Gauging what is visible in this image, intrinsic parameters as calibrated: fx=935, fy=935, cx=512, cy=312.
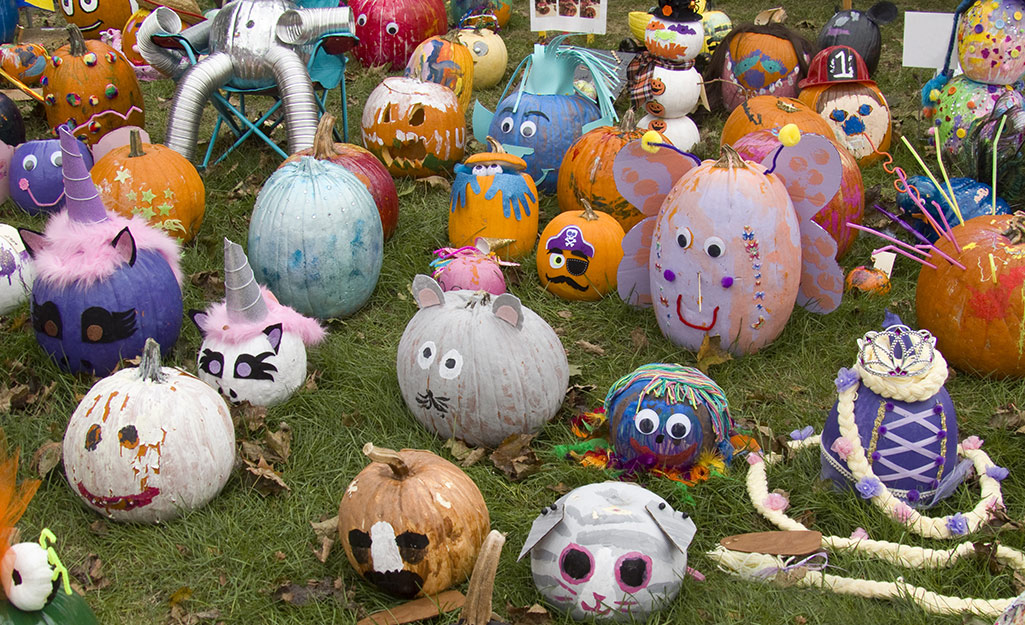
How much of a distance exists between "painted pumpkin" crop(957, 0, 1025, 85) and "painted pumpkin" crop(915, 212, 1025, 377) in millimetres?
2121

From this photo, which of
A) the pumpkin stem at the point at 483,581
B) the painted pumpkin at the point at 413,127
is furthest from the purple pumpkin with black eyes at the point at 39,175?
the pumpkin stem at the point at 483,581

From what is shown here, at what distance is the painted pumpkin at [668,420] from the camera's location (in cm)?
376

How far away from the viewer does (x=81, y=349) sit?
4.40 metres

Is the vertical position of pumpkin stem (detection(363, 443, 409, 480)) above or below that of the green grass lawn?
above

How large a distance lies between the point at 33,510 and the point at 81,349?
86 centimetres

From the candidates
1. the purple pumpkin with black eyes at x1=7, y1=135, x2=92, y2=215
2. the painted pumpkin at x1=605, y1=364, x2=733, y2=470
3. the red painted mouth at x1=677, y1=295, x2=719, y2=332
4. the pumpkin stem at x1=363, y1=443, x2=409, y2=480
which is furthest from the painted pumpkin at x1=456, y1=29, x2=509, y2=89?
the pumpkin stem at x1=363, y1=443, x2=409, y2=480

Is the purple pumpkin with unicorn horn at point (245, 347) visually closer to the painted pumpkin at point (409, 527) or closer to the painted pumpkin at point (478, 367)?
the painted pumpkin at point (478, 367)

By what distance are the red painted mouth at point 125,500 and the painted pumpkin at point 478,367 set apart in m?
1.13

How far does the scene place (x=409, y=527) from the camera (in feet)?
10.6

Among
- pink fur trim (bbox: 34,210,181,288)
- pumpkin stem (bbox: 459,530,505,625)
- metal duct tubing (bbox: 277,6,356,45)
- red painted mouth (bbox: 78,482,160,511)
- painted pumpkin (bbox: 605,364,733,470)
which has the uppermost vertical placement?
metal duct tubing (bbox: 277,6,356,45)

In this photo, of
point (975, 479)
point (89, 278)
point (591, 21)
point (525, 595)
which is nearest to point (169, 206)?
point (89, 278)

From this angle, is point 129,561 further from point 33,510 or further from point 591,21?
point 591,21

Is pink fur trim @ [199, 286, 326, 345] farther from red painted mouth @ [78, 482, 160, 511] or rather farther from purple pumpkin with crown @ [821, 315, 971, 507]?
purple pumpkin with crown @ [821, 315, 971, 507]

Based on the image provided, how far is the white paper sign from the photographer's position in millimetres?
8016
